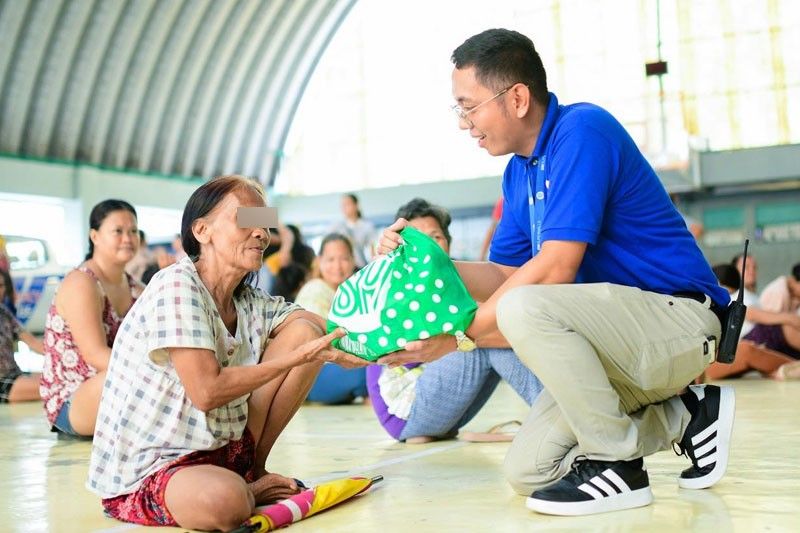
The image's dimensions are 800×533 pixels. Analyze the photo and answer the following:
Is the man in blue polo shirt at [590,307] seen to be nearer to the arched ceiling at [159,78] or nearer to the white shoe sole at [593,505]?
the white shoe sole at [593,505]

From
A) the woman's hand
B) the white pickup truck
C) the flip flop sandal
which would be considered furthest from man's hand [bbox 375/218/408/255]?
the white pickup truck

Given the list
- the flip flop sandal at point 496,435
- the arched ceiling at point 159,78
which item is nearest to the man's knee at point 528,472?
the flip flop sandal at point 496,435

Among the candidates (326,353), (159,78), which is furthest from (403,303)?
(159,78)

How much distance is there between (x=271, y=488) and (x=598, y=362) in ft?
3.15

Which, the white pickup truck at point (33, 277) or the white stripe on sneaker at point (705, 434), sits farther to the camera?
the white pickup truck at point (33, 277)

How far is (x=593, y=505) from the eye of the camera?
245 centimetres

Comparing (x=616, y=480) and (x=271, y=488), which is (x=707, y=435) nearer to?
(x=616, y=480)

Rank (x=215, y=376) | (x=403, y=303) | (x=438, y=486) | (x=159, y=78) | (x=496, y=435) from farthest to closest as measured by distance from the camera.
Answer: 1. (x=159, y=78)
2. (x=496, y=435)
3. (x=438, y=486)
4. (x=403, y=303)
5. (x=215, y=376)

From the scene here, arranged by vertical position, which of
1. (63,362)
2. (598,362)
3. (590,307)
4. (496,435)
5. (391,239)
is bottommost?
(496,435)

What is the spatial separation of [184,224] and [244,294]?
28cm

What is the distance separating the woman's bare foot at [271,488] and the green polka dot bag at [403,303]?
0.43 meters

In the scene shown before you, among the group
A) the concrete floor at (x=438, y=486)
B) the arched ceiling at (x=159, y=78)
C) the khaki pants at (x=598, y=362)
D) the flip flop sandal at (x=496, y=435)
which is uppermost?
the arched ceiling at (x=159, y=78)

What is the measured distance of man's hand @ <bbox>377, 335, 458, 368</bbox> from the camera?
101 inches

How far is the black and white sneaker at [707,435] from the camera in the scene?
107 inches
